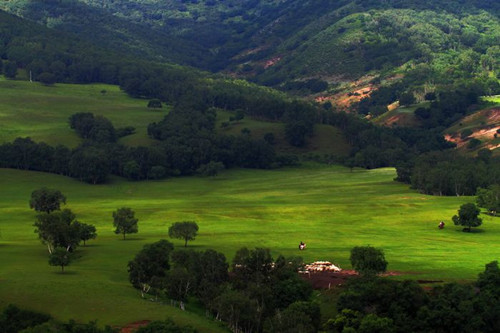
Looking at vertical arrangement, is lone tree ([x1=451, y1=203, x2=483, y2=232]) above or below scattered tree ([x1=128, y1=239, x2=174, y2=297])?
above

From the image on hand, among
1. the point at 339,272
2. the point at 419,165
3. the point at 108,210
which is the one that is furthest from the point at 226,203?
the point at 339,272

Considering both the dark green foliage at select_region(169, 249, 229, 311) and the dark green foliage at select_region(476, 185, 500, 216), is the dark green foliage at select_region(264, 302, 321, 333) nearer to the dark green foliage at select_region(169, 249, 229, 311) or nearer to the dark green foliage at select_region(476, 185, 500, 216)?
the dark green foliage at select_region(169, 249, 229, 311)

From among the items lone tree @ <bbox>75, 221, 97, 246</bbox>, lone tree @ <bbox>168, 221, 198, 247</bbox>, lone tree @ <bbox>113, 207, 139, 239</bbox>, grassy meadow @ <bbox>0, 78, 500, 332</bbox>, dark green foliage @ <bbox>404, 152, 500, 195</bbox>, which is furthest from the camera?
dark green foliage @ <bbox>404, 152, 500, 195</bbox>

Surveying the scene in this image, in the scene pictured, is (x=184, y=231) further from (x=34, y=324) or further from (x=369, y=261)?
(x=34, y=324)

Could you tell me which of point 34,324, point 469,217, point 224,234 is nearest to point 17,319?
point 34,324

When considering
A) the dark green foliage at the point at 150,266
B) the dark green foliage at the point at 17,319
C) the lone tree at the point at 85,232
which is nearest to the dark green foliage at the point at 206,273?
the dark green foliage at the point at 150,266

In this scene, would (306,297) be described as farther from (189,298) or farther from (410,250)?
(410,250)

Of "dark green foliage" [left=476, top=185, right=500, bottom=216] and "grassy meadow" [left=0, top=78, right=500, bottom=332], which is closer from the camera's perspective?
"grassy meadow" [left=0, top=78, right=500, bottom=332]

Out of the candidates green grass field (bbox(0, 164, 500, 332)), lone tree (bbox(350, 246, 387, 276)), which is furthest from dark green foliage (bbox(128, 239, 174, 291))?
lone tree (bbox(350, 246, 387, 276))
